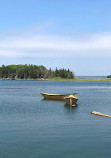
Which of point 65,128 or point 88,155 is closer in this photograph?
point 88,155

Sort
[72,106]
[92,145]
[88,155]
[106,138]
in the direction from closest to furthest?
[88,155], [92,145], [106,138], [72,106]

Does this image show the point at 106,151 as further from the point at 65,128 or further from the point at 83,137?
the point at 65,128

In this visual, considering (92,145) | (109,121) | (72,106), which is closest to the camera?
(92,145)

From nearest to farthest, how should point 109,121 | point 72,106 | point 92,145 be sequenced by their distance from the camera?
point 92,145 < point 109,121 < point 72,106

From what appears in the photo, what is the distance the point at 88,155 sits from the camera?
56.7ft

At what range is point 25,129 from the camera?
2550 centimetres

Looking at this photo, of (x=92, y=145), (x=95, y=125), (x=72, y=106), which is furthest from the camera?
(x=72, y=106)

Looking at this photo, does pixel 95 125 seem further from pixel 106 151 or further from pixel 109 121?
pixel 106 151

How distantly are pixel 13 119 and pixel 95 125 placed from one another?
12100 millimetres

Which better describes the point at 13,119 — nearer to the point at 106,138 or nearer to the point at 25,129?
the point at 25,129

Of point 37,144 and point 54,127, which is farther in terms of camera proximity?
point 54,127

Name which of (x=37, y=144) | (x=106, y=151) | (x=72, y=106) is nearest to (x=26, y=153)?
(x=37, y=144)

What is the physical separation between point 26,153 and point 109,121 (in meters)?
16.0

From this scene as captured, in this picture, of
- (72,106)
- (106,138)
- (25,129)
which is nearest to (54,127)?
(25,129)
